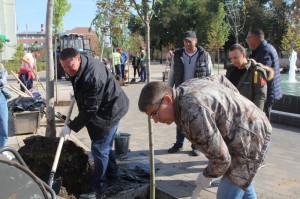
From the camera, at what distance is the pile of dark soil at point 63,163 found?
4207 millimetres

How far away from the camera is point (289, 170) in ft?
16.1

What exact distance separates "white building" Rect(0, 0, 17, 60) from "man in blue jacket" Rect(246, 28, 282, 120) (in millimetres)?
46643

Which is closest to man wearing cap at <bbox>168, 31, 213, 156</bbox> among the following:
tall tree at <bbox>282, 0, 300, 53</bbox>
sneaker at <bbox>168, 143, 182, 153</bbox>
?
sneaker at <bbox>168, 143, 182, 153</bbox>

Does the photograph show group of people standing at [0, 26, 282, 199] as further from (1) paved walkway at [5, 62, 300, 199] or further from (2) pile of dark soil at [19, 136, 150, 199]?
(1) paved walkway at [5, 62, 300, 199]

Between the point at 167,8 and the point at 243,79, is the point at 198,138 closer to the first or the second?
the point at 243,79

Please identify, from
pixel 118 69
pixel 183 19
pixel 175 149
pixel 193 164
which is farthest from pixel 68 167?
pixel 183 19

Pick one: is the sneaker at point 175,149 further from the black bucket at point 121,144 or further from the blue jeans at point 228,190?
the blue jeans at point 228,190

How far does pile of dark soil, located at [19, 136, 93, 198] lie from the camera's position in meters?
4.21

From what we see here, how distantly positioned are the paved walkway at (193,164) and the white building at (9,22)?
4404 centimetres

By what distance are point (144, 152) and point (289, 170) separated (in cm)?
214

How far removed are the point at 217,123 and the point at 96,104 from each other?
177cm

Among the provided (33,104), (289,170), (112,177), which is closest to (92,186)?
(112,177)

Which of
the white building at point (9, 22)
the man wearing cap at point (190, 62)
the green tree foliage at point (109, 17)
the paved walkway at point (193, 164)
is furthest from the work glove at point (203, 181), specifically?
the white building at point (9, 22)

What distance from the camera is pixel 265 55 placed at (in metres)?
4.60
